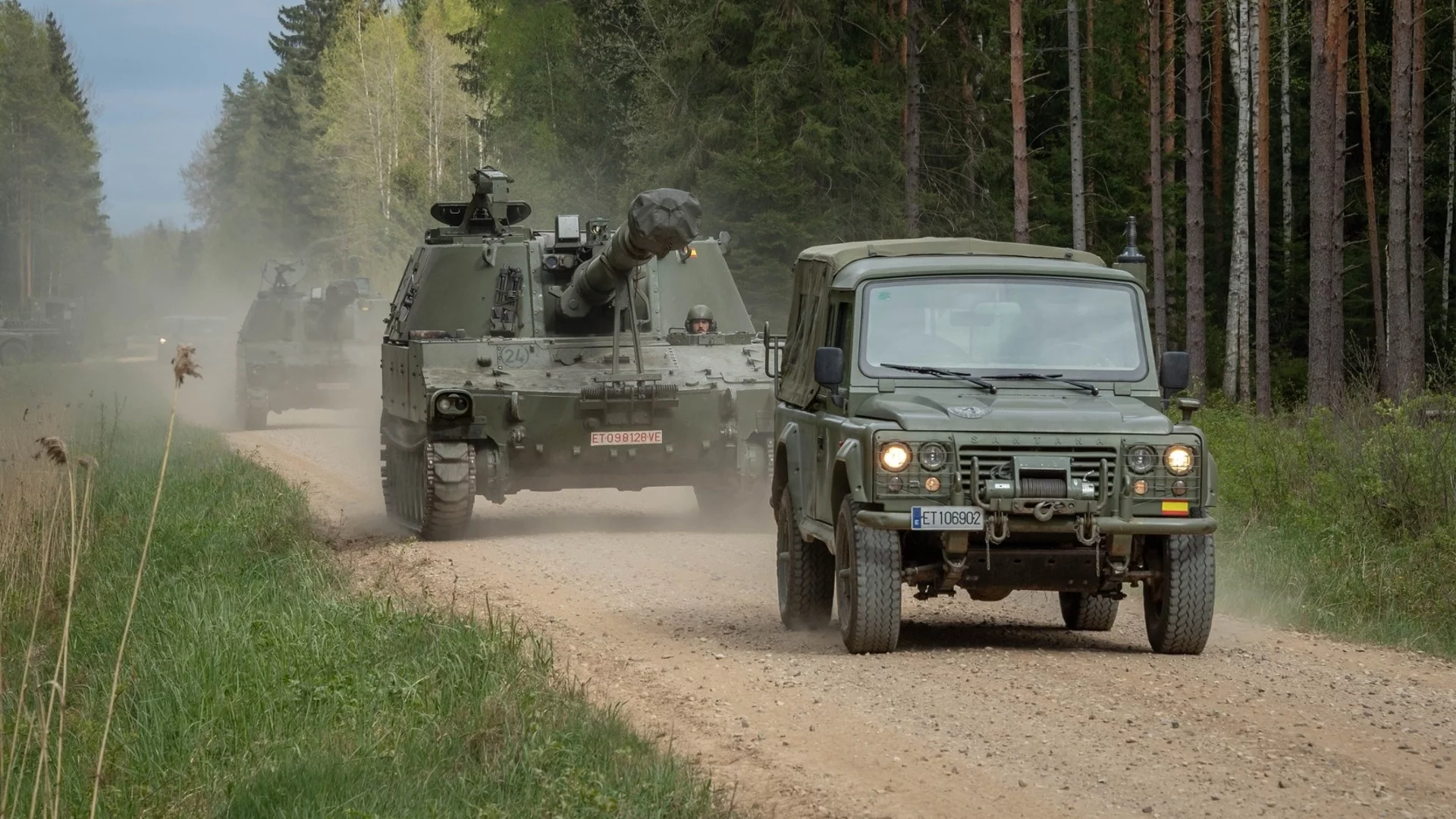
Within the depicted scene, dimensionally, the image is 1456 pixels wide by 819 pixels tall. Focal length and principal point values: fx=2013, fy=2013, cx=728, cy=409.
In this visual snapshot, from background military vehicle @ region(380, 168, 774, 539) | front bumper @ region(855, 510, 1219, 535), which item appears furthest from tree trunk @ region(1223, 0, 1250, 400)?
front bumper @ region(855, 510, 1219, 535)

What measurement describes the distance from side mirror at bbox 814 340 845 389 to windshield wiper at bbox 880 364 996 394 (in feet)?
0.96

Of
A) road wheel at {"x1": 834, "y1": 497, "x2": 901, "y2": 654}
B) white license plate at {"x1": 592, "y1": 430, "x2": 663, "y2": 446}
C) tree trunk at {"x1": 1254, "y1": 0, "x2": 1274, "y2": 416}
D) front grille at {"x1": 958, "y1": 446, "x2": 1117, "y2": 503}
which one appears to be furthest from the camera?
tree trunk at {"x1": 1254, "y1": 0, "x2": 1274, "y2": 416}

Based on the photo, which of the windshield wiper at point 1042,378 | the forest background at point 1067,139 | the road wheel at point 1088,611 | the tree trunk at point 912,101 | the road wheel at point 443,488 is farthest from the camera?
the tree trunk at point 912,101

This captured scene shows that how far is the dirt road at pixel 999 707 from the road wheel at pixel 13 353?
1786 inches

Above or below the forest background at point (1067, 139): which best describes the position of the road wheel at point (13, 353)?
below

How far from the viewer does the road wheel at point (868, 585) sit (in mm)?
8352

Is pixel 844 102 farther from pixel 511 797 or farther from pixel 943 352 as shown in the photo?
pixel 511 797

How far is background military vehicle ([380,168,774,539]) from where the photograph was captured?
14703 mm

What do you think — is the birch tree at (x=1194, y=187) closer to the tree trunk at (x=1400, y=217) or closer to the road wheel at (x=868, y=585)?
the tree trunk at (x=1400, y=217)

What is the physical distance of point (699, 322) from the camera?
53.2 feet

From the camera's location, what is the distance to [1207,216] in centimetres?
3972

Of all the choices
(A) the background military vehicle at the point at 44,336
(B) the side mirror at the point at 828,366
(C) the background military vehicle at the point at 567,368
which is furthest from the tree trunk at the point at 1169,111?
(A) the background military vehicle at the point at 44,336

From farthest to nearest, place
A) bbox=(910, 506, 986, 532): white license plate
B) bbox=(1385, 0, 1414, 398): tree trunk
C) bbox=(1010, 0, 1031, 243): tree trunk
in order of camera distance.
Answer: bbox=(1010, 0, 1031, 243): tree trunk < bbox=(1385, 0, 1414, 398): tree trunk < bbox=(910, 506, 986, 532): white license plate

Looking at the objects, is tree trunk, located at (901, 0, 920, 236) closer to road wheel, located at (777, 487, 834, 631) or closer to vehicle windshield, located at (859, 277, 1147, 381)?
road wheel, located at (777, 487, 834, 631)
